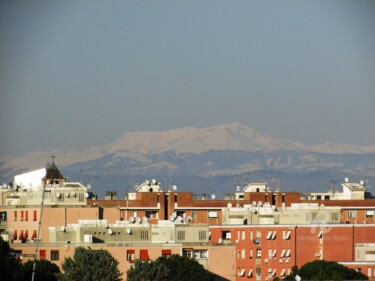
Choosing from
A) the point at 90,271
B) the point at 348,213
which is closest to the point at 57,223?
the point at 90,271

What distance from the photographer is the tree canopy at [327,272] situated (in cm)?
9556

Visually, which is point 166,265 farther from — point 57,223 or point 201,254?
point 57,223

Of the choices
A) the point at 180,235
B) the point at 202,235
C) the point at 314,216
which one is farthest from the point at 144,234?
the point at 314,216

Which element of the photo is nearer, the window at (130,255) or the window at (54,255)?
the window at (130,255)

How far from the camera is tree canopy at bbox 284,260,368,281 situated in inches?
3762

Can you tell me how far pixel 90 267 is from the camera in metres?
87.6

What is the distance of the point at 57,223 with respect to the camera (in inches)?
4343

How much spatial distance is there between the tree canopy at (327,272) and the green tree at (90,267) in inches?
414

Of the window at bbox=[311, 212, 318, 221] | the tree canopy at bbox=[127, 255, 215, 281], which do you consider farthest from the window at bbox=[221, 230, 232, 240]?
the tree canopy at bbox=[127, 255, 215, 281]

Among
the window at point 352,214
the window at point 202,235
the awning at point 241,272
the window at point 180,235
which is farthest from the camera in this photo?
the window at point 352,214

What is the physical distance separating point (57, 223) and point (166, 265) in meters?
17.8

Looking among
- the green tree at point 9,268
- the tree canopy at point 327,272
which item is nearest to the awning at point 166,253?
the tree canopy at point 327,272

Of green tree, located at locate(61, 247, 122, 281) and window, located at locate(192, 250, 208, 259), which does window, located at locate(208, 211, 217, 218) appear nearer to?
window, located at locate(192, 250, 208, 259)

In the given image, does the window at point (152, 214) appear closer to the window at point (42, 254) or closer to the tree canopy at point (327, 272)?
the tree canopy at point (327, 272)
